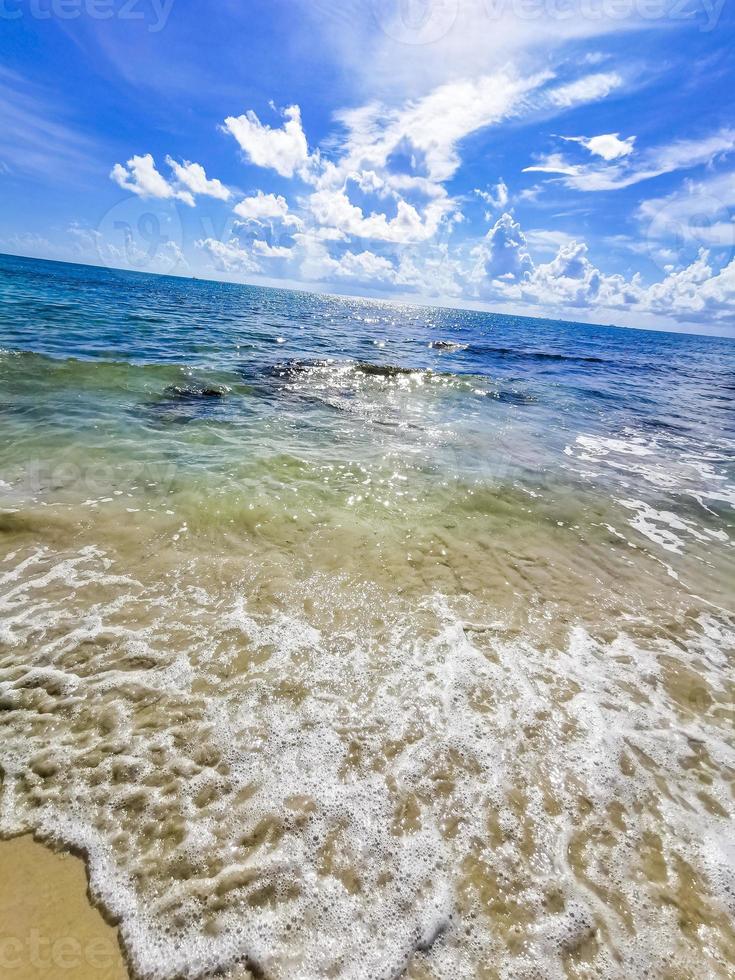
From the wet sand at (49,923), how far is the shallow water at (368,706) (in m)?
0.09

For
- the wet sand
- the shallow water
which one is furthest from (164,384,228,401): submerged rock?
the wet sand

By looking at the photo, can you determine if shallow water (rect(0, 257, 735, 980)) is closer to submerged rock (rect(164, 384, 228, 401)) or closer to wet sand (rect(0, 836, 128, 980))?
wet sand (rect(0, 836, 128, 980))

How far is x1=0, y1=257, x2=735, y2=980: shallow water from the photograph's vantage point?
242 cm

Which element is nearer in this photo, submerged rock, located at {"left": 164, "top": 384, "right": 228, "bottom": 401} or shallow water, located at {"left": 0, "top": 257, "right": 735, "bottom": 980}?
shallow water, located at {"left": 0, "top": 257, "right": 735, "bottom": 980}

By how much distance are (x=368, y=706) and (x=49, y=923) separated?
2299mm

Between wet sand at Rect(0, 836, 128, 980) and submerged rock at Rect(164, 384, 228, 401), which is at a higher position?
submerged rock at Rect(164, 384, 228, 401)

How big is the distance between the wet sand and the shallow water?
94 millimetres

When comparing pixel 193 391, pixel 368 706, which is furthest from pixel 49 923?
pixel 193 391

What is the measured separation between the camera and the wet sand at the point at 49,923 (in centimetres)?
208

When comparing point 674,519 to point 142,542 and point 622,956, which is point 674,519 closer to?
point 622,956

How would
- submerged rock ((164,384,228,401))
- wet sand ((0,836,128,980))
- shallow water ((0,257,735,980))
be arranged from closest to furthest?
1. wet sand ((0,836,128,980))
2. shallow water ((0,257,735,980))
3. submerged rock ((164,384,228,401))

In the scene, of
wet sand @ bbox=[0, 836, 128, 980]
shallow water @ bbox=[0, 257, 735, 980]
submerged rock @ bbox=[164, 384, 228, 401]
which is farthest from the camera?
submerged rock @ bbox=[164, 384, 228, 401]

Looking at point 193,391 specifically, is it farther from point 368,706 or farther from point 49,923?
point 49,923

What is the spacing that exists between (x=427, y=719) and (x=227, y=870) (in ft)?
5.88
